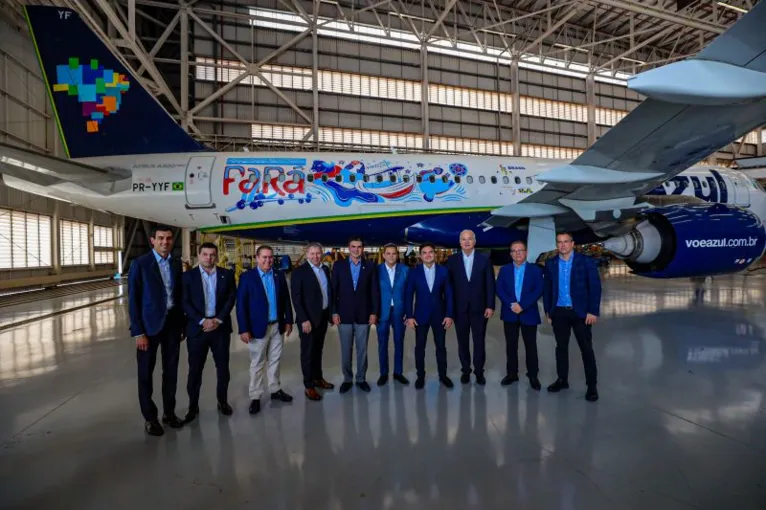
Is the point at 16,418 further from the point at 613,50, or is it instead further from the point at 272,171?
the point at 613,50

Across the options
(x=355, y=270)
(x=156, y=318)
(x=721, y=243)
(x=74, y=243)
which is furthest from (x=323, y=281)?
(x=74, y=243)

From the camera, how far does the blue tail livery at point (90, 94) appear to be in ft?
24.8

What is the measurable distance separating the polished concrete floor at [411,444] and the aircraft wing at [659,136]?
252 centimetres

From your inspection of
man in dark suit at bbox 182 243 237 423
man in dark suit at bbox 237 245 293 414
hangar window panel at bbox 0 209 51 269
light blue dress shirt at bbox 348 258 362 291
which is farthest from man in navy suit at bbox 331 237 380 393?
hangar window panel at bbox 0 209 51 269

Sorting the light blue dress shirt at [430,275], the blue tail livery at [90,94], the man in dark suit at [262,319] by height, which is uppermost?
the blue tail livery at [90,94]

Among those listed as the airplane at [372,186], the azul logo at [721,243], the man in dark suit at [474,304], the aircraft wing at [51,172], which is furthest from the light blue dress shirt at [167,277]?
the azul logo at [721,243]

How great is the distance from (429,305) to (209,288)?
6.60ft

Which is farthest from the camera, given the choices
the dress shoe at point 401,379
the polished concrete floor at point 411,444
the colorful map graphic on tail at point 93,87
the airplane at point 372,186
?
the colorful map graphic on tail at point 93,87

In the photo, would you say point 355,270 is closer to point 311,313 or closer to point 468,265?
point 311,313

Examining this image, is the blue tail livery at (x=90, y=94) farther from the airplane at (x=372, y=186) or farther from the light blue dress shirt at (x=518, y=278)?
the light blue dress shirt at (x=518, y=278)

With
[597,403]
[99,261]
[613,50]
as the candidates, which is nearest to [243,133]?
[99,261]

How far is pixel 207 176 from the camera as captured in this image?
7.97m

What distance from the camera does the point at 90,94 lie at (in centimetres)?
782

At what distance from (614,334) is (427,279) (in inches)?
139
